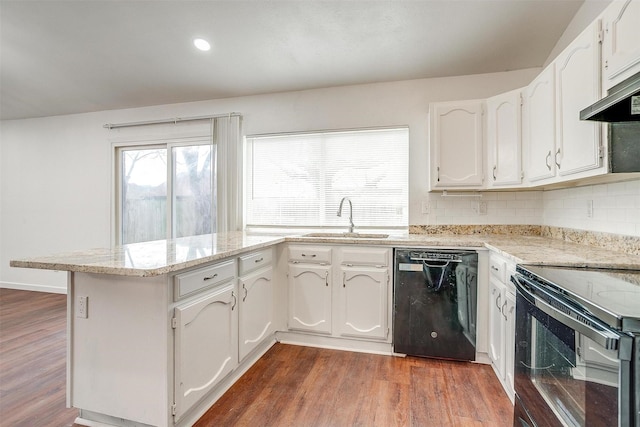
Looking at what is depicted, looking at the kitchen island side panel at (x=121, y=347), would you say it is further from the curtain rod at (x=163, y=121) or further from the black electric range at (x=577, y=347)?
the curtain rod at (x=163, y=121)

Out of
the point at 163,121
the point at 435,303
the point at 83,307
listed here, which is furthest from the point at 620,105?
the point at 163,121

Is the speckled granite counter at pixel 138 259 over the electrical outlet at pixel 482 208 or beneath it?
beneath

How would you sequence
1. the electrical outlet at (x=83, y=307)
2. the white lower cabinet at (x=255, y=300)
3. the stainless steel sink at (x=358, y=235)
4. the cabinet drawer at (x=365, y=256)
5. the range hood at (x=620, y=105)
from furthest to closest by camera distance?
the stainless steel sink at (x=358, y=235) → the cabinet drawer at (x=365, y=256) → the white lower cabinet at (x=255, y=300) → the electrical outlet at (x=83, y=307) → the range hood at (x=620, y=105)

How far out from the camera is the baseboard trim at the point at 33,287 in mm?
4430

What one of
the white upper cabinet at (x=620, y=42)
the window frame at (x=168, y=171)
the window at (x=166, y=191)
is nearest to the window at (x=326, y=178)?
the window frame at (x=168, y=171)

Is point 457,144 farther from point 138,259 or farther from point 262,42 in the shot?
point 138,259

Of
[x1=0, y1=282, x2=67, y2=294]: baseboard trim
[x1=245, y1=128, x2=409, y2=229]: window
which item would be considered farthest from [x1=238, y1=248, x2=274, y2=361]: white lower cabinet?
[x1=0, y1=282, x2=67, y2=294]: baseboard trim

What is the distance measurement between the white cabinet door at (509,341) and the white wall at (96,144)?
4.37ft

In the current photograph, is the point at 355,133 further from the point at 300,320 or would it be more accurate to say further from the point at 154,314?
the point at 154,314

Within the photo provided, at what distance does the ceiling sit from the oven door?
2010 millimetres

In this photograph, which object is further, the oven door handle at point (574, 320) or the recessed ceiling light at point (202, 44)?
the recessed ceiling light at point (202, 44)

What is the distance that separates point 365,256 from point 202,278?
132 centimetres

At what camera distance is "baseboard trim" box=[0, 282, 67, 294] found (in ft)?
14.5

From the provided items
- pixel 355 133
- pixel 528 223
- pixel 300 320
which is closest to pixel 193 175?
pixel 355 133
